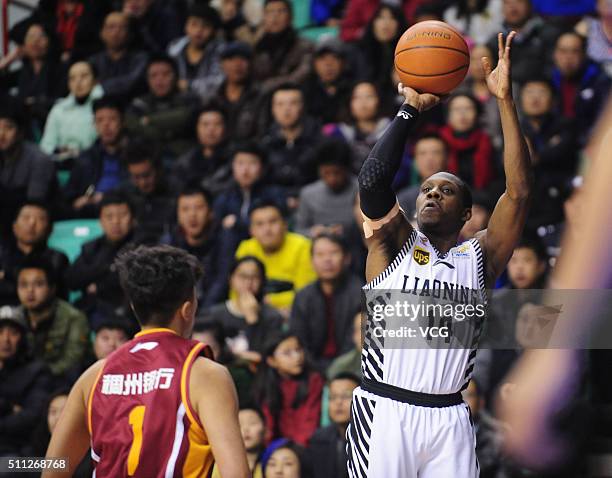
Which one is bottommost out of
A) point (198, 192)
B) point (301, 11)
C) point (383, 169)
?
point (383, 169)

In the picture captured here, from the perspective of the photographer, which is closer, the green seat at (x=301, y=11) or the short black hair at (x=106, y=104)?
the short black hair at (x=106, y=104)

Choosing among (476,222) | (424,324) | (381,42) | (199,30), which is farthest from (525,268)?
(199,30)

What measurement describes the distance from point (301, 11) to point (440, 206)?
9.56 m

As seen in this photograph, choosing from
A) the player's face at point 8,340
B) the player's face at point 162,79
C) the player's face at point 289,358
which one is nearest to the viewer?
the player's face at point 289,358

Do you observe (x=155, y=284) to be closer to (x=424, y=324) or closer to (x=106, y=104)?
(x=424, y=324)

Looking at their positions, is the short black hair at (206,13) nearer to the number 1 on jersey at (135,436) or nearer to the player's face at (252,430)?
the player's face at (252,430)

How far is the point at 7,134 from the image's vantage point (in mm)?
11109

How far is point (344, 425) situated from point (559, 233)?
258 centimetres

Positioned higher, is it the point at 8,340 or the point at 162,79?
the point at 162,79

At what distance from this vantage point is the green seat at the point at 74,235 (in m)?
10.7

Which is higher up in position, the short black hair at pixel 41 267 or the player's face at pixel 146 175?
the player's face at pixel 146 175

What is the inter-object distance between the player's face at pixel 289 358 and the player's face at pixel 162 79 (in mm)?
4853

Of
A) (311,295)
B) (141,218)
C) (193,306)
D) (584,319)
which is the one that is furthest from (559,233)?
(584,319)

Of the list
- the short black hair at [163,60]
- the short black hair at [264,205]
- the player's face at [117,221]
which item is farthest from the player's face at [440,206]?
the short black hair at [163,60]
